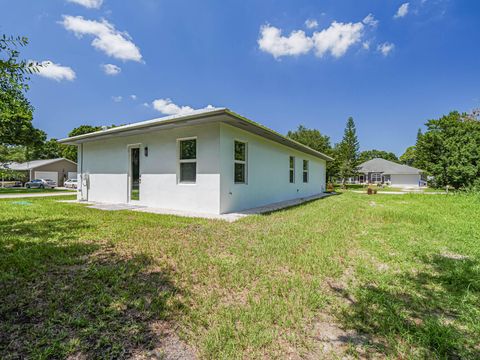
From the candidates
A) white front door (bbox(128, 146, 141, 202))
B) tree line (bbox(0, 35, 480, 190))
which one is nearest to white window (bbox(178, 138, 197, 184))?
white front door (bbox(128, 146, 141, 202))

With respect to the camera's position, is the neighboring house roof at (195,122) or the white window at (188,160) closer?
the neighboring house roof at (195,122)

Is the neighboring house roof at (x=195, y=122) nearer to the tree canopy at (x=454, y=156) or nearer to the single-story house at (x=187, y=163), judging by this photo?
the single-story house at (x=187, y=163)

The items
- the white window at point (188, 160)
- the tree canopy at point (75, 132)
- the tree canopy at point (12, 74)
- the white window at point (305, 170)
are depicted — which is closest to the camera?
the tree canopy at point (12, 74)

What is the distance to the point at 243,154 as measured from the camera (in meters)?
7.89

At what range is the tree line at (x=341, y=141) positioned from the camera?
1.84 meters

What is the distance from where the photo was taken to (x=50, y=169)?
27.6 m

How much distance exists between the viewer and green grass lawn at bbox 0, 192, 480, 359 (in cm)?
155

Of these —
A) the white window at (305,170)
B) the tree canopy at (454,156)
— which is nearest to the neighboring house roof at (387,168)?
the tree canopy at (454,156)

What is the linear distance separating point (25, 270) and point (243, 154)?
624cm

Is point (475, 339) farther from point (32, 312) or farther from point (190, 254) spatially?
point (32, 312)

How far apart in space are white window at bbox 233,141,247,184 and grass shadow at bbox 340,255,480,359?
5491mm

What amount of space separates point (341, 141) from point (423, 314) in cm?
3746

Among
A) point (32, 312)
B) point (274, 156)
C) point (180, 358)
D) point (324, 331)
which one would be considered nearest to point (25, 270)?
point (32, 312)

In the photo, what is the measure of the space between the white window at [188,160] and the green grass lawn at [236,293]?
3218 mm
